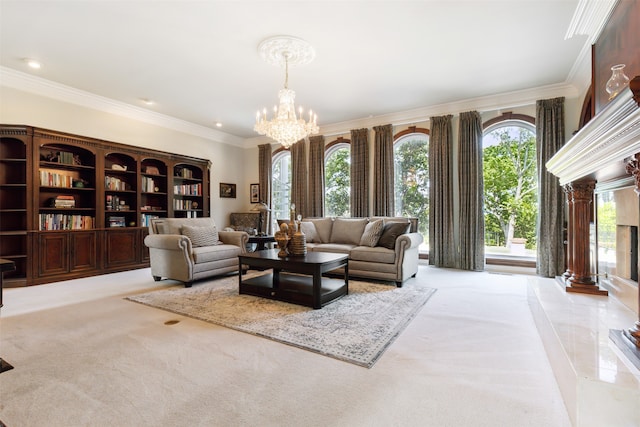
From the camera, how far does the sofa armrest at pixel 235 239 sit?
4.94 meters

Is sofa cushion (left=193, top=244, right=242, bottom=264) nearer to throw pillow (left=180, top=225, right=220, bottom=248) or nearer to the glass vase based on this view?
throw pillow (left=180, top=225, right=220, bottom=248)

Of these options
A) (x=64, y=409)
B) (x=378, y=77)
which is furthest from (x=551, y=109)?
(x=64, y=409)

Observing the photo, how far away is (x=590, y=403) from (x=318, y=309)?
2.11 metres

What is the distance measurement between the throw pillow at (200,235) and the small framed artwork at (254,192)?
2.91m

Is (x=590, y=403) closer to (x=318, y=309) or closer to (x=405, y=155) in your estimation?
(x=318, y=309)

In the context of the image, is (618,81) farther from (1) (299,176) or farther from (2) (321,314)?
(1) (299,176)

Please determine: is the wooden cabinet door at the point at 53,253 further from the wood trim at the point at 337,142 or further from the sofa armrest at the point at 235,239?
the wood trim at the point at 337,142

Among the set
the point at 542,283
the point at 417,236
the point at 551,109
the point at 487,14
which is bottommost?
the point at 542,283

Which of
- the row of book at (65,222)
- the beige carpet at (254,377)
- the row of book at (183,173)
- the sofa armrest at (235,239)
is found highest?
the row of book at (183,173)

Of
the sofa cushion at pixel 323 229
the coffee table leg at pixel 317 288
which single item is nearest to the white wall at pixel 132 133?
the sofa cushion at pixel 323 229

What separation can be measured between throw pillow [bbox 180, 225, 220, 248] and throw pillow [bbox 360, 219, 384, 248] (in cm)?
234

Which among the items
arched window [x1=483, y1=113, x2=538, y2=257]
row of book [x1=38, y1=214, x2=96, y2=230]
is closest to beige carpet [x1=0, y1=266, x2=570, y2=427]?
row of book [x1=38, y1=214, x2=96, y2=230]

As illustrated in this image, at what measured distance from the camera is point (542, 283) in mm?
3209

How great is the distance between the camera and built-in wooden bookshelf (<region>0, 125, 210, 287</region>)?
13.9 ft
